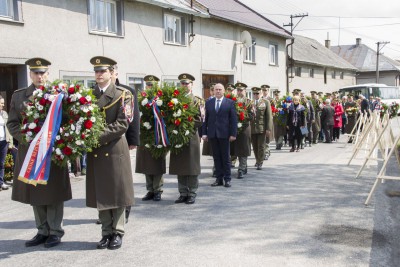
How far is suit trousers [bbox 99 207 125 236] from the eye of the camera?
17.0ft

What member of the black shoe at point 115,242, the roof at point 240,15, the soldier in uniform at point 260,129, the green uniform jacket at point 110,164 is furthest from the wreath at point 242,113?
the roof at point 240,15

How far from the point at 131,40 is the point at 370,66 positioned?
5721 cm

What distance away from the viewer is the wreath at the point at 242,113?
9.84m

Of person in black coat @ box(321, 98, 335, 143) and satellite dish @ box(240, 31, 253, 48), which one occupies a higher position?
satellite dish @ box(240, 31, 253, 48)

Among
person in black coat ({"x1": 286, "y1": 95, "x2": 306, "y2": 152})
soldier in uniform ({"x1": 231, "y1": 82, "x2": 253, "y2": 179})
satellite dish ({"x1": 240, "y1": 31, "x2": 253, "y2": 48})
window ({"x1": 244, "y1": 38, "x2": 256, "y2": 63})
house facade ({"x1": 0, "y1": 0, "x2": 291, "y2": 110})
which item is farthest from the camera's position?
window ({"x1": 244, "y1": 38, "x2": 256, "y2": 63})

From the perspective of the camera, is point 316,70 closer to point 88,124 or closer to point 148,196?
point 148,196

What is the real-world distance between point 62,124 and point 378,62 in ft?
214

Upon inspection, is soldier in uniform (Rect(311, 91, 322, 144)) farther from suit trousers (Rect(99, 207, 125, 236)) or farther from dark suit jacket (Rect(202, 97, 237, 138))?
suit trousers (Rect(99, 207, 125, 236))

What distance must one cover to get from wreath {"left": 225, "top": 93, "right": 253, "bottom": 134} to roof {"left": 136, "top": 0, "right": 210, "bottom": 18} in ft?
23.1

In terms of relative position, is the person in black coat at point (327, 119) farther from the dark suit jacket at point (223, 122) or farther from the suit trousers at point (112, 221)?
the suit trousers at point (112, 221)

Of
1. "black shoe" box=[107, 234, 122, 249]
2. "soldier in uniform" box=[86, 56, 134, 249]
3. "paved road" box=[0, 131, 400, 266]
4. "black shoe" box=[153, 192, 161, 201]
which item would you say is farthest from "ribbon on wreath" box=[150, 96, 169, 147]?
"black shoe" box=[107, 234, 122, 249]

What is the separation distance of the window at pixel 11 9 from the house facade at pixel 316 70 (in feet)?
84.1

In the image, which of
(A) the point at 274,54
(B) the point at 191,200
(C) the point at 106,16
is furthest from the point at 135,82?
(A) the point at 274,54

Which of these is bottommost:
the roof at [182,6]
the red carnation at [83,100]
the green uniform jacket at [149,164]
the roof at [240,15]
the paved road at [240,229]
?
the paved road at [240,229]
